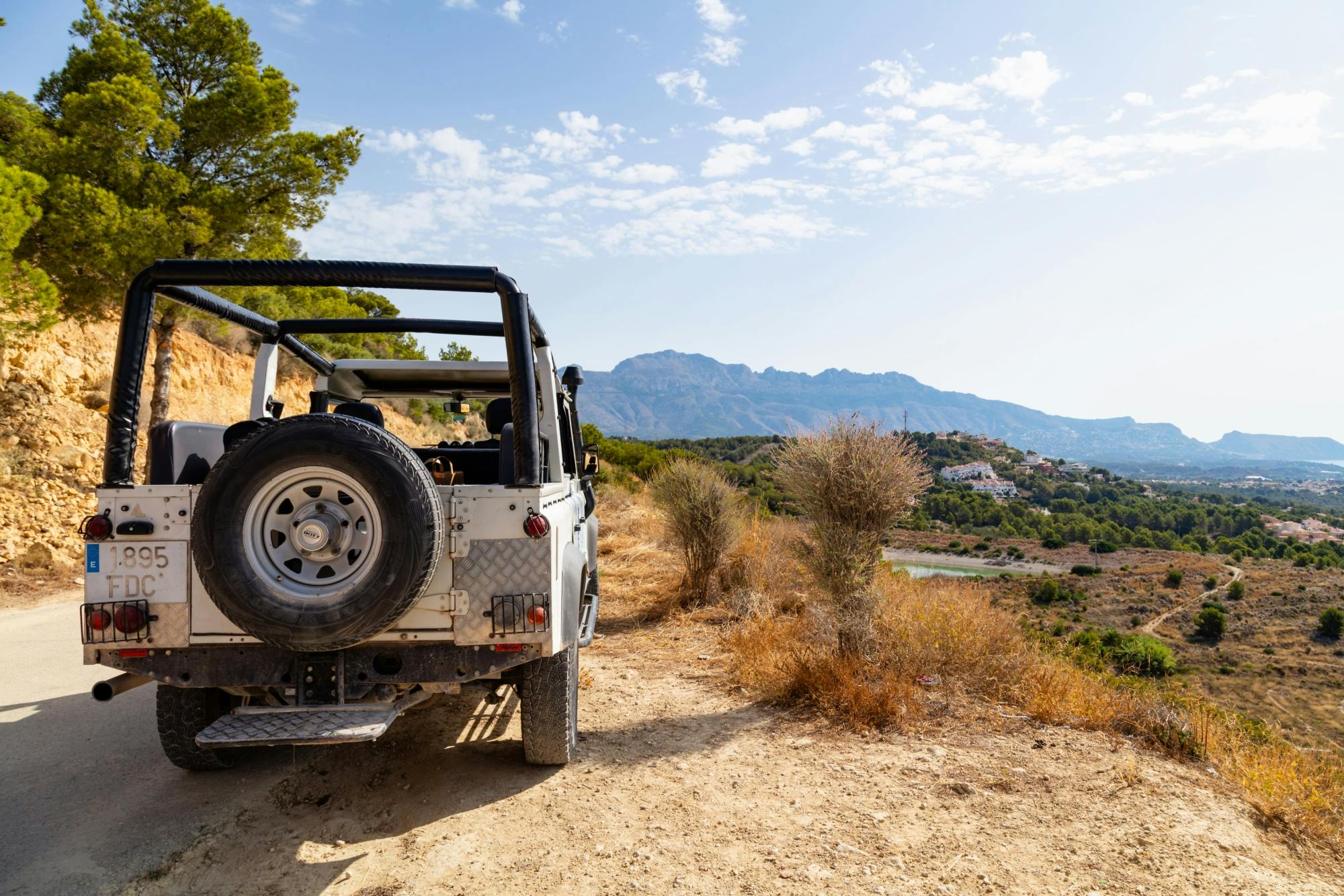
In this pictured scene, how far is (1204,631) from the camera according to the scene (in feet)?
141

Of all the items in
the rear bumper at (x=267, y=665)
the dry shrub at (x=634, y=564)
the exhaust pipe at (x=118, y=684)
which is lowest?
the dry shrub at (x=634, y=564)

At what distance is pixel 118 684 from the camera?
3385 millimetres

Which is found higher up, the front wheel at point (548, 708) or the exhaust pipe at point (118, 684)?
the exhaust pipe at point (118, 684)

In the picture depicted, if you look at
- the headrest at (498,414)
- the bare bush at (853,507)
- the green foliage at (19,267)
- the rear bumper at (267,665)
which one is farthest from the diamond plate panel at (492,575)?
the green foliage at (19,267)

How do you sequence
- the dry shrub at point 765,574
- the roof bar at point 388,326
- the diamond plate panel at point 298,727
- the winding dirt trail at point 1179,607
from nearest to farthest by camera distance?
the diamond plate panel at point 298,727 → the roof bar at point 388,326 → the dry shrub at point 765,574 → the winding dirt trail at point 1179,607

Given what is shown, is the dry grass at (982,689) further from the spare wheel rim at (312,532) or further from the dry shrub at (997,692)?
the spare wheel rim at (312,532)

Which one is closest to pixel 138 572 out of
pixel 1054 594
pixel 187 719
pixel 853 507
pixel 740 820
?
pixel 187 719

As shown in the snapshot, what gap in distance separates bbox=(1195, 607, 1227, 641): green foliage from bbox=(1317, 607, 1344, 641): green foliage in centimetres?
522

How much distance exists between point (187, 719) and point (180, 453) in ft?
4.65

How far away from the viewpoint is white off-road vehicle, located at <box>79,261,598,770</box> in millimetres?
3008

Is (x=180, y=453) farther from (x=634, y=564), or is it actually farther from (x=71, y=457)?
(x=71, y=457)

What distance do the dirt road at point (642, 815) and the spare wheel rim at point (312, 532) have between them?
85cm

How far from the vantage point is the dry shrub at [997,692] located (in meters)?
4.01

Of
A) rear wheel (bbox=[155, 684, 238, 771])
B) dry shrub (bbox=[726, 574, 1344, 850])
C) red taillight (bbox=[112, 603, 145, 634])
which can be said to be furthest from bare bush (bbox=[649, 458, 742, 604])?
red taillight (bbox=[112, 603, 145, 634])
